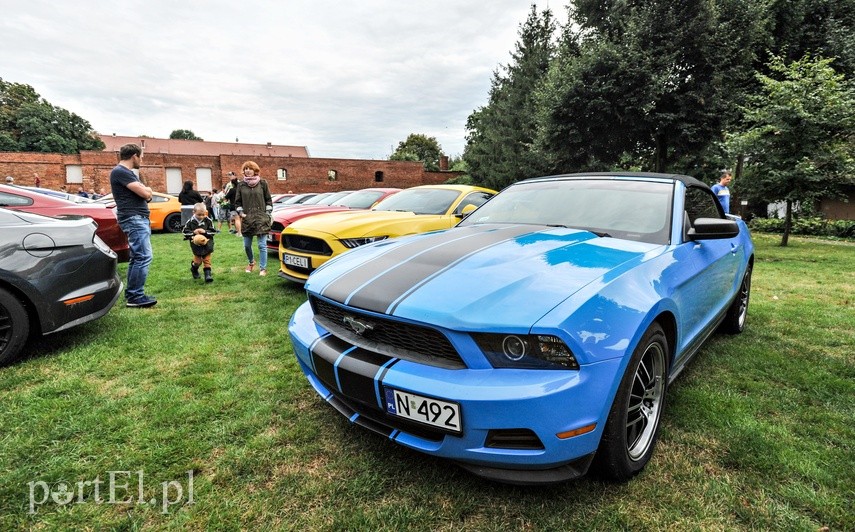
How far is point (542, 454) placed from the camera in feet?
4.85

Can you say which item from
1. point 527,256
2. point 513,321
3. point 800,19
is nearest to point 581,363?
point 513,321

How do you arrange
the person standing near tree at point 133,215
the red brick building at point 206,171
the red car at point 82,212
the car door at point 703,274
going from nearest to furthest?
the car door at point 703,274 < the person standing near tree at point 133,215 < the red car at point 82,212 < the red brick building at point 206,171

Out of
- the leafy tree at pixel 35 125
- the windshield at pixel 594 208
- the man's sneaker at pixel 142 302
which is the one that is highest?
the leafy tree at pixel 35 125

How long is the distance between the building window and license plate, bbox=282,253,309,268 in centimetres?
3745

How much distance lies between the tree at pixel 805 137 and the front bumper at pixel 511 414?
12034 mm

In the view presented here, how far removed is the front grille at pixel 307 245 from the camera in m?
4.65

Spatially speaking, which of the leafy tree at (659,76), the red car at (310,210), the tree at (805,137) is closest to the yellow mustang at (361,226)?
the red car at (310,210)

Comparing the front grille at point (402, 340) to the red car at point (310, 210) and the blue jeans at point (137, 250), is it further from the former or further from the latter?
the red car at point (310, 210)

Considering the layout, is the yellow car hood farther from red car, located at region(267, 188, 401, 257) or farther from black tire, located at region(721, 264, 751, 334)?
black tire, located at region(721, 264, 751, 334)

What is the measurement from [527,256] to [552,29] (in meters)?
29.7

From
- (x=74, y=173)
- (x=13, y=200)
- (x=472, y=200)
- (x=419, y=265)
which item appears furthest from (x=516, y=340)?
(x=74, y=173)

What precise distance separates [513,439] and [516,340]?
0.35m

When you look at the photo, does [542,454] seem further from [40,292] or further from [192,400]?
[40,292]

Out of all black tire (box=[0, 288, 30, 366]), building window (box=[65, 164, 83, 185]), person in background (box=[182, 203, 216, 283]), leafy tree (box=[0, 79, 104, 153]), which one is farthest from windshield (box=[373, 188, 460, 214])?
leafy tree (box=[0, 79, 104, 153])
